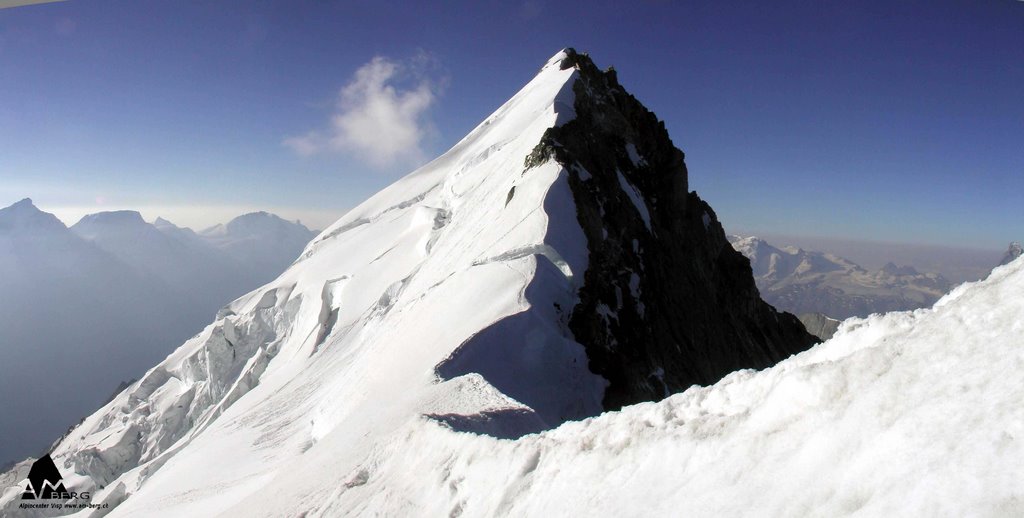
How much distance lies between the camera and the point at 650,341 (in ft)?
75.5

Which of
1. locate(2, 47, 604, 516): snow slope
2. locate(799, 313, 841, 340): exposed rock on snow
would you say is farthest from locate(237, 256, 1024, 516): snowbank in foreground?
locate(799, 313, 841, 340): exposed rock on snow

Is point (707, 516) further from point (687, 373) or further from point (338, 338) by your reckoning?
point (338, 338)

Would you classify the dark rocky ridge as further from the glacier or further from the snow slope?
the snow slope

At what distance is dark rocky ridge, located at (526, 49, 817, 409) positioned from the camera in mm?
20469

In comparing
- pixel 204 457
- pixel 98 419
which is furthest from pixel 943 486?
pixel 98 419

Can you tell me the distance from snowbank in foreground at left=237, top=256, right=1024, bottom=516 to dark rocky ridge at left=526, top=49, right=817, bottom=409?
36.6 ft

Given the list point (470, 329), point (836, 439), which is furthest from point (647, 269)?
point (836, 439)

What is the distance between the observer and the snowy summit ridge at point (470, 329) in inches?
583

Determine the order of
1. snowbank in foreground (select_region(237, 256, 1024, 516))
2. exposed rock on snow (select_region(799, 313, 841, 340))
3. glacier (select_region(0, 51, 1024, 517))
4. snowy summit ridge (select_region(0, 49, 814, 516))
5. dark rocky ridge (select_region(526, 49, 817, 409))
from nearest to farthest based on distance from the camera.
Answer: snowbank in foreground (select_region(237, 256, 1024, 516))
glacier (select_region(0, 51, 1024, 517))
snowy summit ridge (select_region(0, 49, 814, 516))
dark rocky ridge (select_region(526, 49, 817, 409))
exposed rock on snow (select_region(799, 313, 841, 340))

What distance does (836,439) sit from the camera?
14.0 ft

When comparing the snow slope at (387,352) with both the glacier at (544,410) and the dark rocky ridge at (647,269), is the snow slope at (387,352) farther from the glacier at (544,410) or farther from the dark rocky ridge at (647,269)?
the dark rocky ridge at (647,269)

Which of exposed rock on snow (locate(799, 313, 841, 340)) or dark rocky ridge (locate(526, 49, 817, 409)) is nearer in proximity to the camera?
dark rocky ridge (locate(526, 49, 817, 409))

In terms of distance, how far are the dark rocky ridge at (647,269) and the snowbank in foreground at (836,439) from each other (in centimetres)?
1114

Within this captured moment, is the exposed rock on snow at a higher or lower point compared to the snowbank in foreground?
lower
